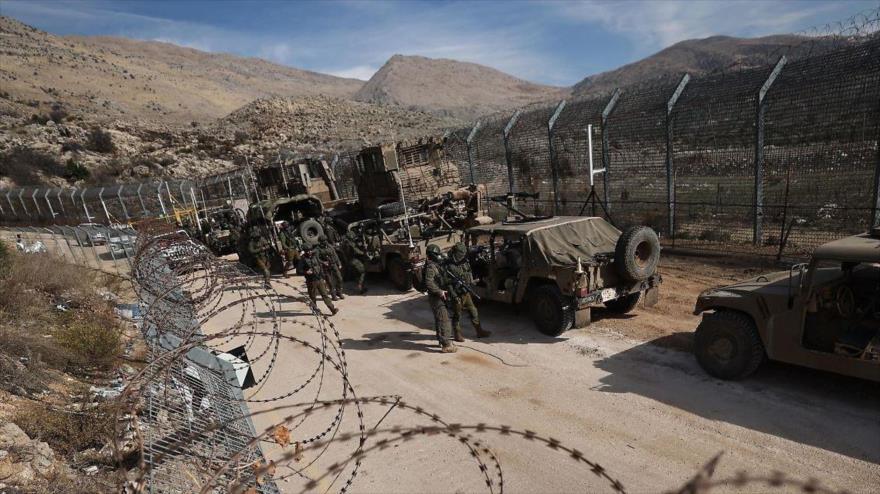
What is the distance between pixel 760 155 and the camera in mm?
10094

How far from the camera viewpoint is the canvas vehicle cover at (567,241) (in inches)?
287

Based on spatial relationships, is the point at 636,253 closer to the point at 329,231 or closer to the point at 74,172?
the point at 329,231

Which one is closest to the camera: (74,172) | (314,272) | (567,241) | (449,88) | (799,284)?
(799,284)

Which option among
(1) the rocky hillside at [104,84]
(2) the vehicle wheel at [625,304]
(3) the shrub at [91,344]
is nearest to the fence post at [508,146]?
(2) the vehicle wheel at [625,304]

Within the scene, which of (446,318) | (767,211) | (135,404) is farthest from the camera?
(767,211)

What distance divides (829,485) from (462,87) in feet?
444

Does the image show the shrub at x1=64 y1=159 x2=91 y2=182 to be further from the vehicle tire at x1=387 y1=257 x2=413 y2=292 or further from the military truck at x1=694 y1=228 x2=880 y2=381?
the military truck at x1=694 y1=228 x2=880 y2=381

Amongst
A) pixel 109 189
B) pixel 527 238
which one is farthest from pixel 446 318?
pixel 109 189

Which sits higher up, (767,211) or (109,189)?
(109,189)

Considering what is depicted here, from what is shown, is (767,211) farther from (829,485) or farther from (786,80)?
(829,485)

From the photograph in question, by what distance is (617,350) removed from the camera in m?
6.73

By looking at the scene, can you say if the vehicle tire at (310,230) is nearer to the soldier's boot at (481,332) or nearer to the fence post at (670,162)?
the soldier's boot at (481,332)

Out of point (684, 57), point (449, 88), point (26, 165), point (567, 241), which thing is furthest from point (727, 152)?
point (449, 88)

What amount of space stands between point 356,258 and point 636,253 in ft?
21.2
